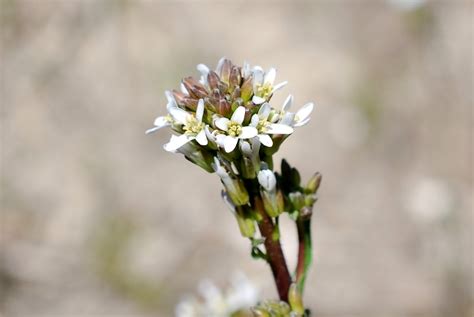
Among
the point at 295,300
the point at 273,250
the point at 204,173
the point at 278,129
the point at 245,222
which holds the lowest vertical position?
the point at 295,300


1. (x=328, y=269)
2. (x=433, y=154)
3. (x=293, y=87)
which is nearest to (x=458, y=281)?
(x=328, y=269)

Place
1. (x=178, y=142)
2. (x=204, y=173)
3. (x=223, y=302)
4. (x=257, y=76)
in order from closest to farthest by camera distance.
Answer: (x=178, y=142) → (x=257, y=76) → (x=223, y=302) → (x=204, y=173)

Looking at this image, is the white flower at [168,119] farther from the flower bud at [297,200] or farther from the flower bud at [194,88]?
the flower bud at [297,200]

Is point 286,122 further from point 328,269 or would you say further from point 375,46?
point 375,46

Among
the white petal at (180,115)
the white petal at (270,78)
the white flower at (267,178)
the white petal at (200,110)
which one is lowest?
the white flower at (267,178)

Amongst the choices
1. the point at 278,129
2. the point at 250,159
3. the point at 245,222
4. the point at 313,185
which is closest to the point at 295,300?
the point at 245,222

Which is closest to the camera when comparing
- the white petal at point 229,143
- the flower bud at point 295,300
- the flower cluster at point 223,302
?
the white petal at point 229,143

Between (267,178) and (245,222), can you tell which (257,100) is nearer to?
(267,178)

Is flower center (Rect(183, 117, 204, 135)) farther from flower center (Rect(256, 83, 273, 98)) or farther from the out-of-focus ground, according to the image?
the out-of-focus ground

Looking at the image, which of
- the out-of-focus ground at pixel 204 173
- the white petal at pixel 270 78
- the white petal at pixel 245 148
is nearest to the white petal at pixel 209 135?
the white petal at pixel 245 148
